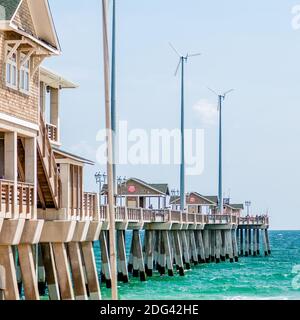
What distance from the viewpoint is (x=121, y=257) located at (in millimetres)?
50656

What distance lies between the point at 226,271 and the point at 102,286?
2260cm

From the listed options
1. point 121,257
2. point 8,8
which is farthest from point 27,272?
point 121,257

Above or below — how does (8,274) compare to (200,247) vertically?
above

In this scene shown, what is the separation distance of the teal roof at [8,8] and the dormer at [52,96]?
8.46m

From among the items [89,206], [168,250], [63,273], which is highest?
[89,206]

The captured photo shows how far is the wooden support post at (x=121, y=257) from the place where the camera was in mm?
50062

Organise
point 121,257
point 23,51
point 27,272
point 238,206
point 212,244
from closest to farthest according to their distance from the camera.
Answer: point 27,272
point 23,51
point 121,257
point 212,244
point 238,206

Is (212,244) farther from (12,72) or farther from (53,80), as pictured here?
(12,72)

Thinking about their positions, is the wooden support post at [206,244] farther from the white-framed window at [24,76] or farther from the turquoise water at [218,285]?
the white-framed window at [24,76]

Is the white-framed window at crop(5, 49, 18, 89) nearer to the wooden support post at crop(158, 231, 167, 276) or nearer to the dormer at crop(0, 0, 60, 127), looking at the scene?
the dormer at crop(0, 0, 60, 127)

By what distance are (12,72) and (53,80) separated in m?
10.2

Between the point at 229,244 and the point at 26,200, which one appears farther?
the point at 229,244

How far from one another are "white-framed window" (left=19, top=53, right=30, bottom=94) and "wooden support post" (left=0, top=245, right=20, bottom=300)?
449cm
